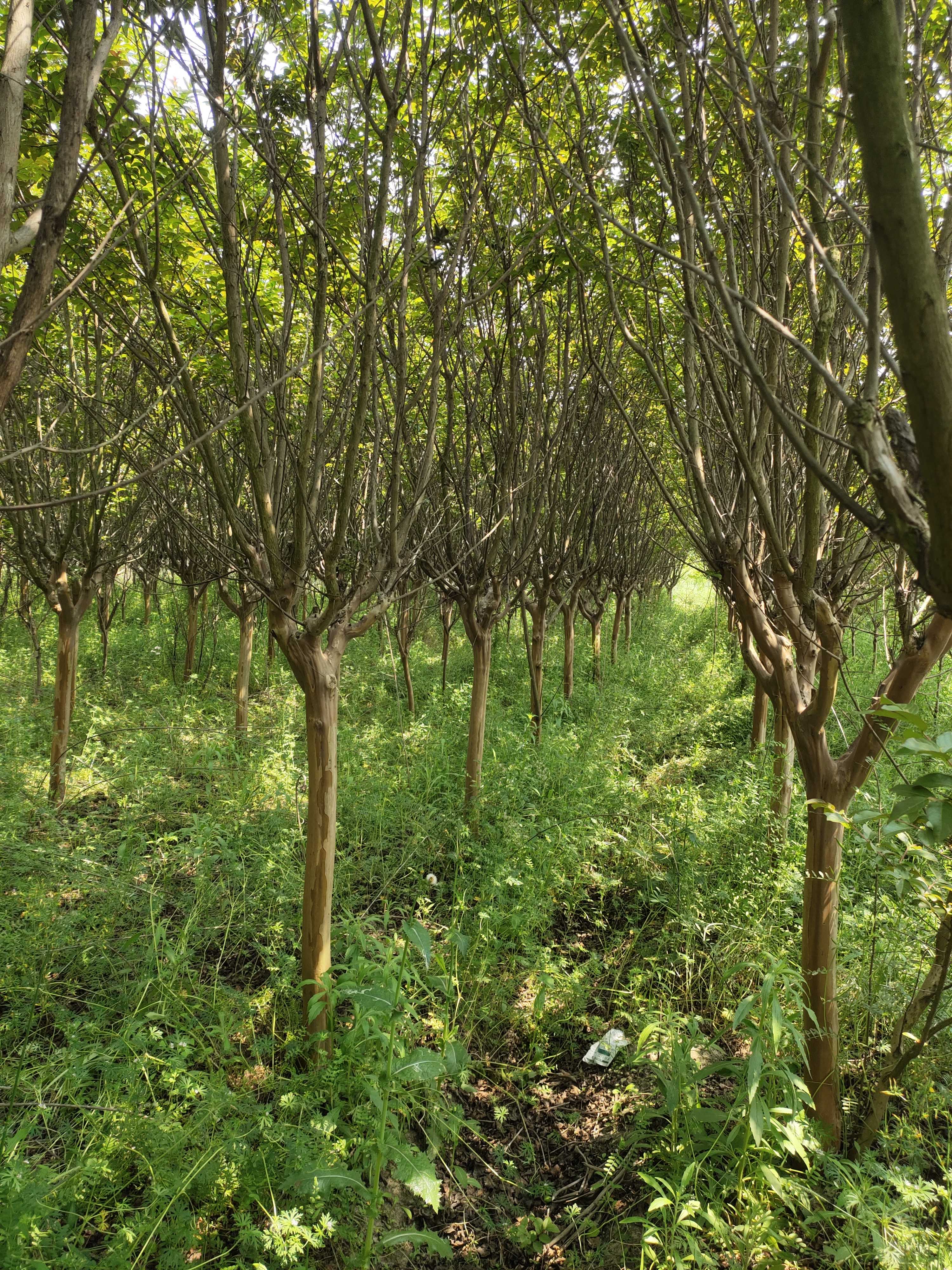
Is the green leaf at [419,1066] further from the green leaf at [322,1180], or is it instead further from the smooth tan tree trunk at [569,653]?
the smooth tan tree trunk at [569,653]

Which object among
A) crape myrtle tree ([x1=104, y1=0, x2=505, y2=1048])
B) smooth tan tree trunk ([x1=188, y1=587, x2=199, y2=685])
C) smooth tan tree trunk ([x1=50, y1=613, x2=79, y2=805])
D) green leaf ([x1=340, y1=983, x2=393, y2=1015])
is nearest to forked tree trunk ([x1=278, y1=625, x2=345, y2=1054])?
crape myrtle tree ([x1=104, y1=0, x2=505, y2=1048])

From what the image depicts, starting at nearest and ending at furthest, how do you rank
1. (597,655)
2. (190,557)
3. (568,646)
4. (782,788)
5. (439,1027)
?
(439,1027)
(782,788)
(190,557)
(568,646)
(597,655)

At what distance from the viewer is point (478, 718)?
483 centimetres

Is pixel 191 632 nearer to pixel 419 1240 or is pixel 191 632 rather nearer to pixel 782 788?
pixel 782 788

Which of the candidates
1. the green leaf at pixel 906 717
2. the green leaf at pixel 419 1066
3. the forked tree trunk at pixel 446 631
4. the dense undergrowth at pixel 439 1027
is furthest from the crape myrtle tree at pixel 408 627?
the green leaf at pixel 906 717

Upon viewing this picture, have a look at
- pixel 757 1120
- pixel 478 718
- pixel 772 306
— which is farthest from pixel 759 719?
pixel 757 1120

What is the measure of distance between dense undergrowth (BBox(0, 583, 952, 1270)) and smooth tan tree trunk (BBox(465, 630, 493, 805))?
192 mm

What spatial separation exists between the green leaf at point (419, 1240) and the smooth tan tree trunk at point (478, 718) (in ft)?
9.49

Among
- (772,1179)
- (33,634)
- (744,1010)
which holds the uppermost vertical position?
(33,634)

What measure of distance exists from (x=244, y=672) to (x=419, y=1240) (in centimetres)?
538

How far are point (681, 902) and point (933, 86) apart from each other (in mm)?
3660

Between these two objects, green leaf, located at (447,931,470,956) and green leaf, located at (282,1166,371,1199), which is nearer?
green leaf, located at (282,1166,371,1199)

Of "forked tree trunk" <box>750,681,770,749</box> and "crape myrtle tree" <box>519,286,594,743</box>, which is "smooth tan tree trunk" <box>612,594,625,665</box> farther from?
"forked tree trunk" <box>750,681,770,749</box>

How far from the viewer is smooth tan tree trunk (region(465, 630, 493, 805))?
482cm
